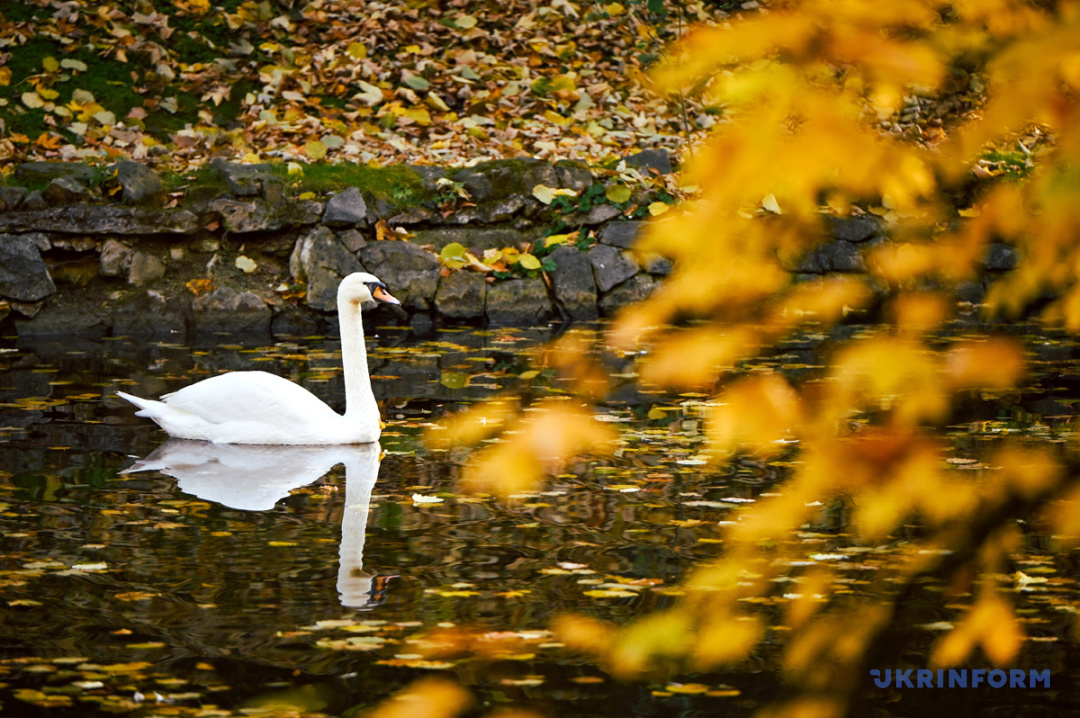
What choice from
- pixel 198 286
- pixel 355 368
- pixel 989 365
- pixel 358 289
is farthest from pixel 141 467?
pixel 198 286

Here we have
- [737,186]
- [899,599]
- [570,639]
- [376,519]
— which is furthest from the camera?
[376,519]

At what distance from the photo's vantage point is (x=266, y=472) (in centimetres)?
604

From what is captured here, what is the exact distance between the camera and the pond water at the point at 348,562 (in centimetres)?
326

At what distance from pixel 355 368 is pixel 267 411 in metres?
0.52

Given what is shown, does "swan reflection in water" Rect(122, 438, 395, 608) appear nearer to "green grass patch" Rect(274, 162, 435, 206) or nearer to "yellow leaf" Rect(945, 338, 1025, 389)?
"yellow leaf" Rect(945, 338, 1025, 389)

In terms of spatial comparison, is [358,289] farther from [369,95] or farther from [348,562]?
[369,95]

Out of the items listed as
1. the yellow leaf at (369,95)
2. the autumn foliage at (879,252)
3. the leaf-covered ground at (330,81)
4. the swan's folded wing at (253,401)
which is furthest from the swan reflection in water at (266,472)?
the yellow leaf at (369,95)

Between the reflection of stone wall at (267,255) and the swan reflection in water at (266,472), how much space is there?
4824 mm

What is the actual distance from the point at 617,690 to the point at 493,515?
6.33ft

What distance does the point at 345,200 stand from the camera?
11820 mm

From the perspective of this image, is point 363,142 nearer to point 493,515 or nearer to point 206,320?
point 206,320

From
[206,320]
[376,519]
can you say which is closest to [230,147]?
[206,320]

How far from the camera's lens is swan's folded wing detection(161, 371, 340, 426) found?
21.5 ft

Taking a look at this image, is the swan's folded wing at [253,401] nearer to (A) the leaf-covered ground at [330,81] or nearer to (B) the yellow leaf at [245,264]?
(B) the yellow leaf at [245,264]
